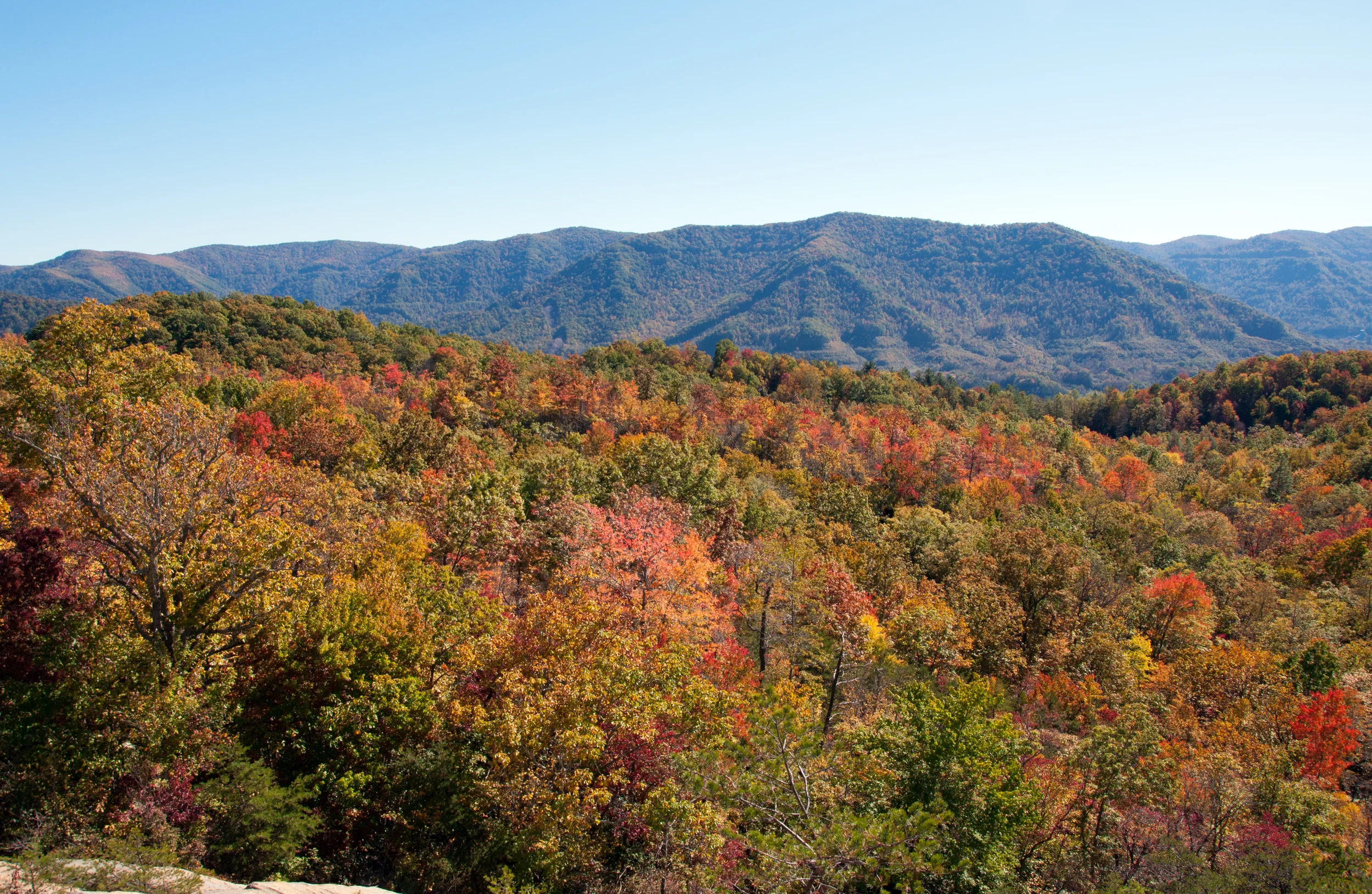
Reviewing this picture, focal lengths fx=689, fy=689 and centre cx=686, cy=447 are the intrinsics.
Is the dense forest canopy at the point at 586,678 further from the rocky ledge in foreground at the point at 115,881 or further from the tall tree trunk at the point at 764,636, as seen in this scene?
the rocky ledge in foreground at the point at 115,881

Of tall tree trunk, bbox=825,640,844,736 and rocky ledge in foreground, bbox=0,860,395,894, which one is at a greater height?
rocky ledge in foreground, bbox=0,860,395,894

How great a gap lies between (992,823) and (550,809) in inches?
487

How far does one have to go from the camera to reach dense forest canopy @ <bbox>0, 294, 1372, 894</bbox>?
1656 cm

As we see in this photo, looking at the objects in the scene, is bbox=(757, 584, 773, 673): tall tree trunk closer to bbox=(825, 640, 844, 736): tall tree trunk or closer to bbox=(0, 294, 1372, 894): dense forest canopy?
bbox=(0, 294, 1372, 894): dense forest canopy

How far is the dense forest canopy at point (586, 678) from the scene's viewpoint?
16562 millimetres

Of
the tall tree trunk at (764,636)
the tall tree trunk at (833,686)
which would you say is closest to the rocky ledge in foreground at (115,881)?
the tall tree trunk at (833,686)

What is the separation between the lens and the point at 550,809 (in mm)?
16000

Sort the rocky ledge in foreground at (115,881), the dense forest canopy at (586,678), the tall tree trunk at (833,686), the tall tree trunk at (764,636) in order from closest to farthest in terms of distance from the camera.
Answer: the rocky ledge in foreground at (115,881), the dense forest canopy at (586,678), the tall tree trunk at (833,686), the tall tree trunk at (764,636)

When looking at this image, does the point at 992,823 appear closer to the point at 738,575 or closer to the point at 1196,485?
the point at 738,575

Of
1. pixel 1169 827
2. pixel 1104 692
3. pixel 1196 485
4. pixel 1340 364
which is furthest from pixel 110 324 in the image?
pixel 1340 364

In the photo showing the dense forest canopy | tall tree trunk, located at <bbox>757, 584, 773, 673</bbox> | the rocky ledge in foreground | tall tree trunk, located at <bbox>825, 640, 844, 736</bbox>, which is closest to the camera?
the rocky ledge in foreground

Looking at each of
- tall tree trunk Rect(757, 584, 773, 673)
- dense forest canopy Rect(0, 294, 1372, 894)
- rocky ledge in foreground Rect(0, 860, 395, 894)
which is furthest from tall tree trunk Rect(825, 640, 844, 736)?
rocky ledge in foreground Rect(0, 860, 395, 894)

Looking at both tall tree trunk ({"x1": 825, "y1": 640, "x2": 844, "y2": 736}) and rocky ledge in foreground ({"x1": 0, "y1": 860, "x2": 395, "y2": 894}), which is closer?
rocky ledge in foreground ({"x1": 0, "y1": 860, "x2": 395, "y2": 894})

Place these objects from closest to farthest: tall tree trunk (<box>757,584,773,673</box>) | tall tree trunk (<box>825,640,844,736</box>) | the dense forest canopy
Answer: the dense forest canopy < tall tree trunk (<box>825,640,844,736</box>) < tall tree trunk (<box>757,584,773,673</box>)
